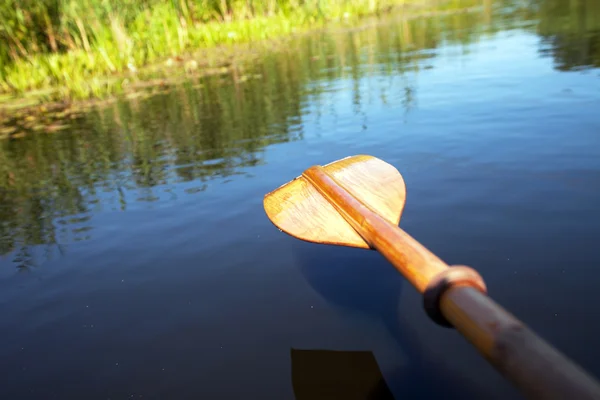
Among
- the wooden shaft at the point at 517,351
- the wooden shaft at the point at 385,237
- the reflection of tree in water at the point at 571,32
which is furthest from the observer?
the reflection of tree in water at the point at 571,32

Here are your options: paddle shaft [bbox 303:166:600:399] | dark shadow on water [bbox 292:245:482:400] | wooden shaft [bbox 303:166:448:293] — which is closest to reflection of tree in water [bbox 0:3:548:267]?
dark shadow on water [bbox 292:245:482:400]

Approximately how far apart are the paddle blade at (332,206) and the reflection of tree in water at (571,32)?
4711 millimetres

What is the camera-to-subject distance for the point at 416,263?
162cm

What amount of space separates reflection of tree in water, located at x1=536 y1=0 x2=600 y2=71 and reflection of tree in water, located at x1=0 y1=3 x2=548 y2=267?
167 cm

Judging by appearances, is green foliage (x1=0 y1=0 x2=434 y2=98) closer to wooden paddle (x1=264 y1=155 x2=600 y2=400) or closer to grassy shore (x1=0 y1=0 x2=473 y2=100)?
grassy shore (x1=0 y1=0 x2=473 y2=100)

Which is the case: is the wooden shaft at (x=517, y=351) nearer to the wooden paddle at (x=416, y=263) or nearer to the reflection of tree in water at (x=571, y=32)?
the wooden paddle at (x=416, y=263)

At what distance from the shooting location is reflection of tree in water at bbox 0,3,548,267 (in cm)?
439

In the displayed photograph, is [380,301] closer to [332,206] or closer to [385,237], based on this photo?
[332,206]

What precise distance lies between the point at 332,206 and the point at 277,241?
2.93 feet

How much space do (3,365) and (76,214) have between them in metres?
1.99

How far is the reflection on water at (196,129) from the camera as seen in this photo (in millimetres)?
4406

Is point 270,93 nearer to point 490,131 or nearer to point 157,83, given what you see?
point 157,83

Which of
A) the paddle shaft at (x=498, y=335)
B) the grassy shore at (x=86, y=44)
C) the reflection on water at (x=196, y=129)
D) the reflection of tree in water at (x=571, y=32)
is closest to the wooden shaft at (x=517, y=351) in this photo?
the paddle shaft at (x=498, y=335)

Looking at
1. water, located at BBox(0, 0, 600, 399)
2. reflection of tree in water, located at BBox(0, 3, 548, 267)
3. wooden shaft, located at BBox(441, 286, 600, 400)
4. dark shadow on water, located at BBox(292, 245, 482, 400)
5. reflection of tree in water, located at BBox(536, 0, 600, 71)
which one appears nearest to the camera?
wooden shaft, located at BBox(441, 286, 600, 400)
